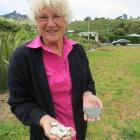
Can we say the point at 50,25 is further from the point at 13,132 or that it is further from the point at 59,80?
the point at 13,132

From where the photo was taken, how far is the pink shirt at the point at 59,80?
2842 mm

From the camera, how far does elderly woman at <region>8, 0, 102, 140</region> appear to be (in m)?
2.79

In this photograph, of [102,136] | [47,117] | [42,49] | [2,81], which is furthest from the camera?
[2,81]

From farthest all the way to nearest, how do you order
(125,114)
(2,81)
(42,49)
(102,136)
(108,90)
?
(108,90) < (2,81) < (125,114) < (102,136) < (42,49)

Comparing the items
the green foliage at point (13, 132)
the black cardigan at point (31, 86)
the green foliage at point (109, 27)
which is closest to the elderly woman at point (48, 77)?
the black cardigan at point (31, 86)

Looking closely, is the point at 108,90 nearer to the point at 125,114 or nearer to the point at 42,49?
the point at 125,114

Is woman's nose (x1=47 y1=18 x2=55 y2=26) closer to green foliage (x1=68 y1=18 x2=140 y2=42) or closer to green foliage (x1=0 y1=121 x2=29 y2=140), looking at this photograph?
green foliage (x1=0 y1=121 x2=29 y2=140)

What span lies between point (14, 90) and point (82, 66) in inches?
19.3

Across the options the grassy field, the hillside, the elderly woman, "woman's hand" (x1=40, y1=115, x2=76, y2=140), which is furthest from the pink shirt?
the hillside

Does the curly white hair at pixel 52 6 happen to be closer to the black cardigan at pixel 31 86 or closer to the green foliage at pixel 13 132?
the black cardigan at pixel 31 86

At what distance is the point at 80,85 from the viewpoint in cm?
295

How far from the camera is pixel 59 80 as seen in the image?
2840 mm

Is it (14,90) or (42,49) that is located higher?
(42,49)

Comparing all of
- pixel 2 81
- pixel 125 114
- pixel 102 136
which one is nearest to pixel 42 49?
pixel 102 136
